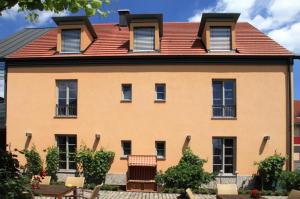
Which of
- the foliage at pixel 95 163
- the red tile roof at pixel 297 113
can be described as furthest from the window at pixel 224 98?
the red tile roof at pixel 297 113

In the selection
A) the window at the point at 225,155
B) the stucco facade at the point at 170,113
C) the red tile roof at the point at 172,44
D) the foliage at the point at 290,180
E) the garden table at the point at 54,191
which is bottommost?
the foliage at the point at 290,180

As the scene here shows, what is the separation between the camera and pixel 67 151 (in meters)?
Result: 20.9

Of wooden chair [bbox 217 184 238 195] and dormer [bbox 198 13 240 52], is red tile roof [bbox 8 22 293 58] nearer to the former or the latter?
dormer [bbox 198 13 240 52]

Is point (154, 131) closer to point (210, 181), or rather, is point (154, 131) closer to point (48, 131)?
point (210, 181)

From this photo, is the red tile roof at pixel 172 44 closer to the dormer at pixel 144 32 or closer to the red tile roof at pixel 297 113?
the dormer at pixel 144 32

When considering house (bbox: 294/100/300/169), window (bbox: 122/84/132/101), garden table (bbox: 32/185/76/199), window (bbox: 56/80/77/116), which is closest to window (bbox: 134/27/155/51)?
window (bbox: 122/84/132/101)

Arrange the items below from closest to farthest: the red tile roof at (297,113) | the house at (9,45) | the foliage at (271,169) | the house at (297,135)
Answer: the foliage at (271,169), the house at (9,45), the house at (297,135), the red tile roof at (297,113)

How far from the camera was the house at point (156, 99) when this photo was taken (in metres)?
20.1

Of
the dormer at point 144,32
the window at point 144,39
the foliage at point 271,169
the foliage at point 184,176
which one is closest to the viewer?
the foliage at point 184,176

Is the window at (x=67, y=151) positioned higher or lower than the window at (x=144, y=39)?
lower

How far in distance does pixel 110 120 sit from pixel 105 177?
8.45ft

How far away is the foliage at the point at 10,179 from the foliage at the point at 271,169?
49.0 ft

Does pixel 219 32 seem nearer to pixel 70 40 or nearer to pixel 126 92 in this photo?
pixel 126 92

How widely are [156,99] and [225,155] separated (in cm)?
400
